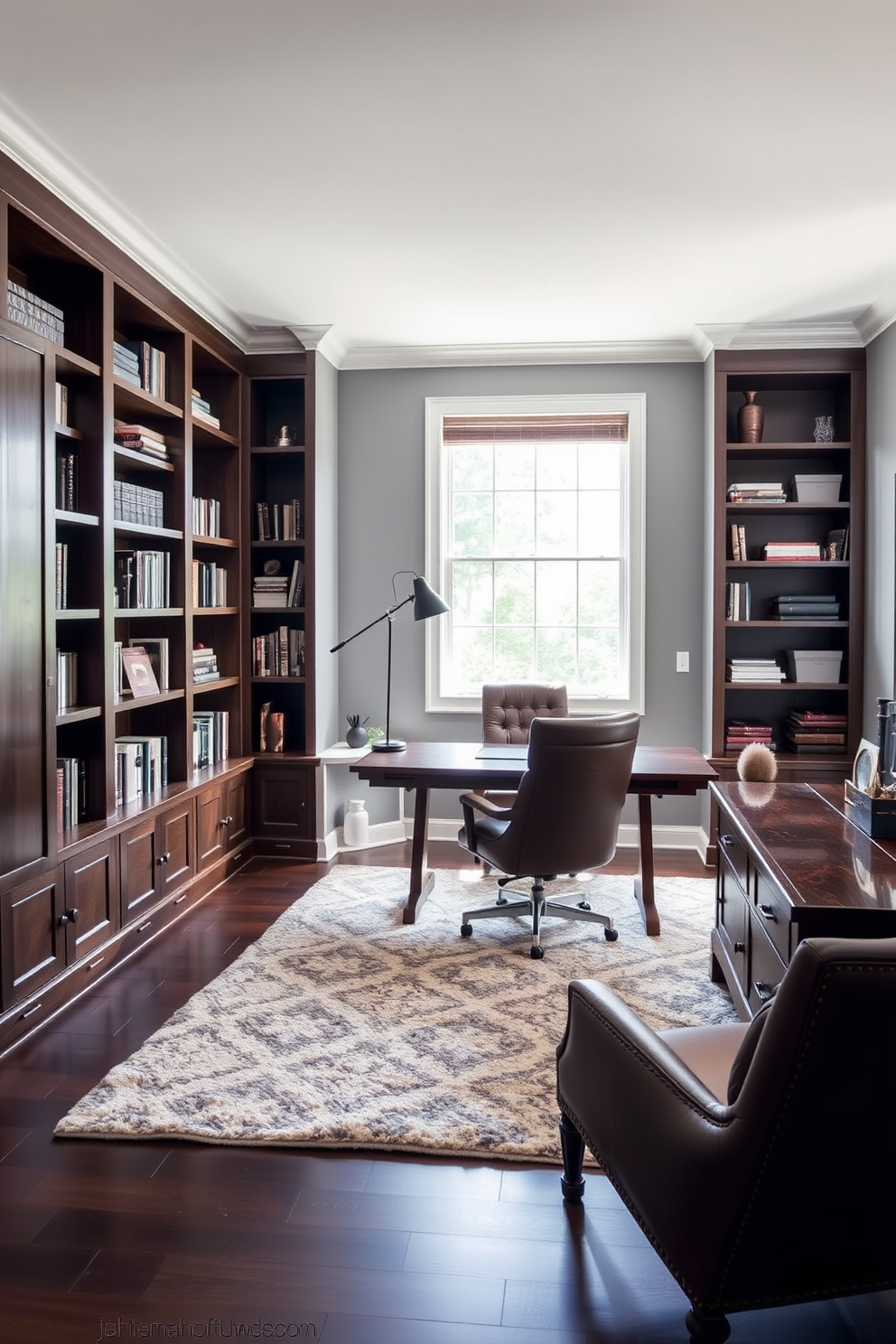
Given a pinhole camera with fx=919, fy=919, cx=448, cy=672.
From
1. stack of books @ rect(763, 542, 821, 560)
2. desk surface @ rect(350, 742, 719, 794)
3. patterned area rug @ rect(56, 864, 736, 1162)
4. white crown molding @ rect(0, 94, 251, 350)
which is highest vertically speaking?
white crown molding @ rect(0, 94, 251, 350)

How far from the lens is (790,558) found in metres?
4.92

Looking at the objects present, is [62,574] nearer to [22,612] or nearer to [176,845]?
[22,612]

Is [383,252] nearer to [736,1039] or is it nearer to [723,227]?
[723,227]

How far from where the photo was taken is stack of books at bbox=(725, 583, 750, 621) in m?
4.98

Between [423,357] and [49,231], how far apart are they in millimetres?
2559

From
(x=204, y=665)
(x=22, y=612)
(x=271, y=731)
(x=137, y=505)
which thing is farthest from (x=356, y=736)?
(x=22, y=612)

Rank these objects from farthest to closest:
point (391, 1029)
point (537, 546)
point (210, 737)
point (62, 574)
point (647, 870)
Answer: point (537, 546), point (210, 737), point (647, 870), point (62, 574), point (391, 1029)

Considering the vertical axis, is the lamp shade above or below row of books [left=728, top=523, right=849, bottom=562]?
below

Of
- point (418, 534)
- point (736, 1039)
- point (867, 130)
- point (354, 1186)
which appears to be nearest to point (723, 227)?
point (867, 130)

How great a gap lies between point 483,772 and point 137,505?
72.5 inches

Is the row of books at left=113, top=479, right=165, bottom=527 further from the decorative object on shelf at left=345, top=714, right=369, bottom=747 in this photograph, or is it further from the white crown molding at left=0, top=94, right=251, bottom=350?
the decorative object on shelf at left=345, top=714, right=369, bottom=747

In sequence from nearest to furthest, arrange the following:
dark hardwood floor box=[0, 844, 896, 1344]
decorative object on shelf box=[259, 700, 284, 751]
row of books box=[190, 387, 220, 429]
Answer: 1. dark hardwood floor box=[0, 844, 896, 1344]
2. row of books box=[190, 387, 220, 429]
3. decorative object on shelf box=[259, 700, 284, 751]

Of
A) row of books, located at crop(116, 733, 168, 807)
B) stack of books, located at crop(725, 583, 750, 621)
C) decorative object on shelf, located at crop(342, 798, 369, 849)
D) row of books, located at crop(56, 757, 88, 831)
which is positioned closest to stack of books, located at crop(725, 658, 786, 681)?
stack of books, located at crop(725, 583, 750, 621)

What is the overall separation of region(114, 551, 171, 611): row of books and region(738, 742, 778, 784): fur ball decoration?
A: 252 centimetres
